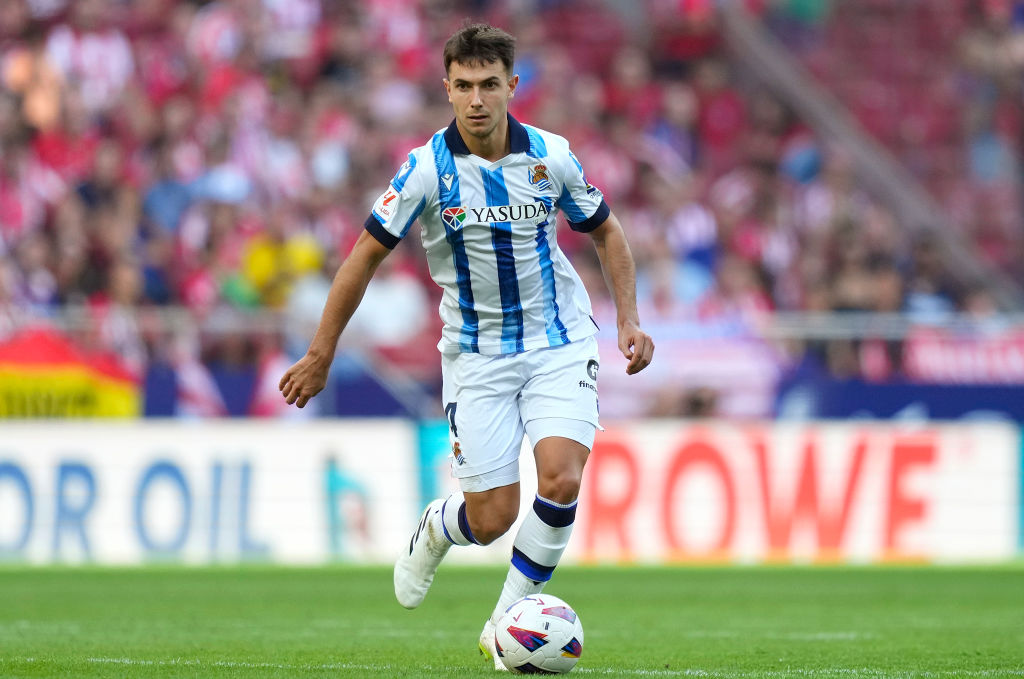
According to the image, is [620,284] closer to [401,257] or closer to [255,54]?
[401,257]

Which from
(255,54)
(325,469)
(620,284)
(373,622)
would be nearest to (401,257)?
(325,469)

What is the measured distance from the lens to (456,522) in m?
6.76

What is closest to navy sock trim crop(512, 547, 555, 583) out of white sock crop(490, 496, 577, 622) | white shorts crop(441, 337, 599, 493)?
white sock crop(490, 496, 577, 622)

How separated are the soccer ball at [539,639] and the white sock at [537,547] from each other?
237 millimetres

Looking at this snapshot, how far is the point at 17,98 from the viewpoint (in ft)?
53.8

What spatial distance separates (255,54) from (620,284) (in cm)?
1156

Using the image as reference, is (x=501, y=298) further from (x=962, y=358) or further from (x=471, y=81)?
(x=962, y=358)

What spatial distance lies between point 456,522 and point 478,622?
1864 millimetres

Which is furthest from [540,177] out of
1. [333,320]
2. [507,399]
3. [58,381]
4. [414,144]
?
[414,144]

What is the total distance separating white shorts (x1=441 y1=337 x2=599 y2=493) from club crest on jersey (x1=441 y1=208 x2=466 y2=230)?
0.58 m

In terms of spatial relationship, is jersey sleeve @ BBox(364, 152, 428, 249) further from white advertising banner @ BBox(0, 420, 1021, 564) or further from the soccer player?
white advertising banner @ BBox(0, 420, 1021, 564)

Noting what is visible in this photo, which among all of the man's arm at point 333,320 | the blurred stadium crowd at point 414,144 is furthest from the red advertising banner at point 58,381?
the man's arm at point 333,320

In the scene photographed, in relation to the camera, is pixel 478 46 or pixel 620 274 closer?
pixel 478 46

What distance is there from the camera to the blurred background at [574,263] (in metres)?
13.1
